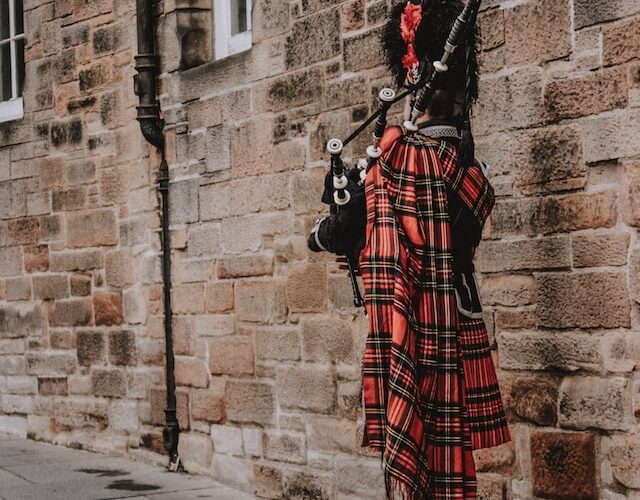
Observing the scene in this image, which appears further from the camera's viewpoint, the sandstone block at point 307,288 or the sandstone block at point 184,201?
the sandstone block at point 184,201

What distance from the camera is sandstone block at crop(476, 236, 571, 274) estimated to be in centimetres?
513

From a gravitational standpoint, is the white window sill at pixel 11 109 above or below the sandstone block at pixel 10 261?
above

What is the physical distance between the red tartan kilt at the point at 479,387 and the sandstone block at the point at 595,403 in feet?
2.30

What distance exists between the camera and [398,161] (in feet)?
13.6

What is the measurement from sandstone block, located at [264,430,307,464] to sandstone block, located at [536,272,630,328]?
1.94 meters

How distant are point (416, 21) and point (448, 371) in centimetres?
114

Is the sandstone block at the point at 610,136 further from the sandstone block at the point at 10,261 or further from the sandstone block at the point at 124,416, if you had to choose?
the sandstone block at the point at 10,261

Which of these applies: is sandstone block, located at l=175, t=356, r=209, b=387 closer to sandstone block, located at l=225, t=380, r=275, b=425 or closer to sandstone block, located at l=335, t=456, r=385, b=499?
sandstone block, located at l=225, t=380, r=275, b=425

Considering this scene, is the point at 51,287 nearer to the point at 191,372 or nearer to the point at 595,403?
the point at 191,372

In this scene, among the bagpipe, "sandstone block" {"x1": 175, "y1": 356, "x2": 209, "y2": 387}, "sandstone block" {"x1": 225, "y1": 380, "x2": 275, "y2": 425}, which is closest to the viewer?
the bagpipe

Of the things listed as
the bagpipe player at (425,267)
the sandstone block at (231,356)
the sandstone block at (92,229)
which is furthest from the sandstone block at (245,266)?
the bagpipe player at (425,267)

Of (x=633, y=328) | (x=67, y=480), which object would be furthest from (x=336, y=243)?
(x=67, y=480)

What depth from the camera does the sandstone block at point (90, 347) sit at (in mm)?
8648

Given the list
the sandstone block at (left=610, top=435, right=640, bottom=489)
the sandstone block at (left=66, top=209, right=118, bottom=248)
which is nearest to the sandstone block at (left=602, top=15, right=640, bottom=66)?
the sandstone block at (left=610, top=435, right=640, bottom=489)
